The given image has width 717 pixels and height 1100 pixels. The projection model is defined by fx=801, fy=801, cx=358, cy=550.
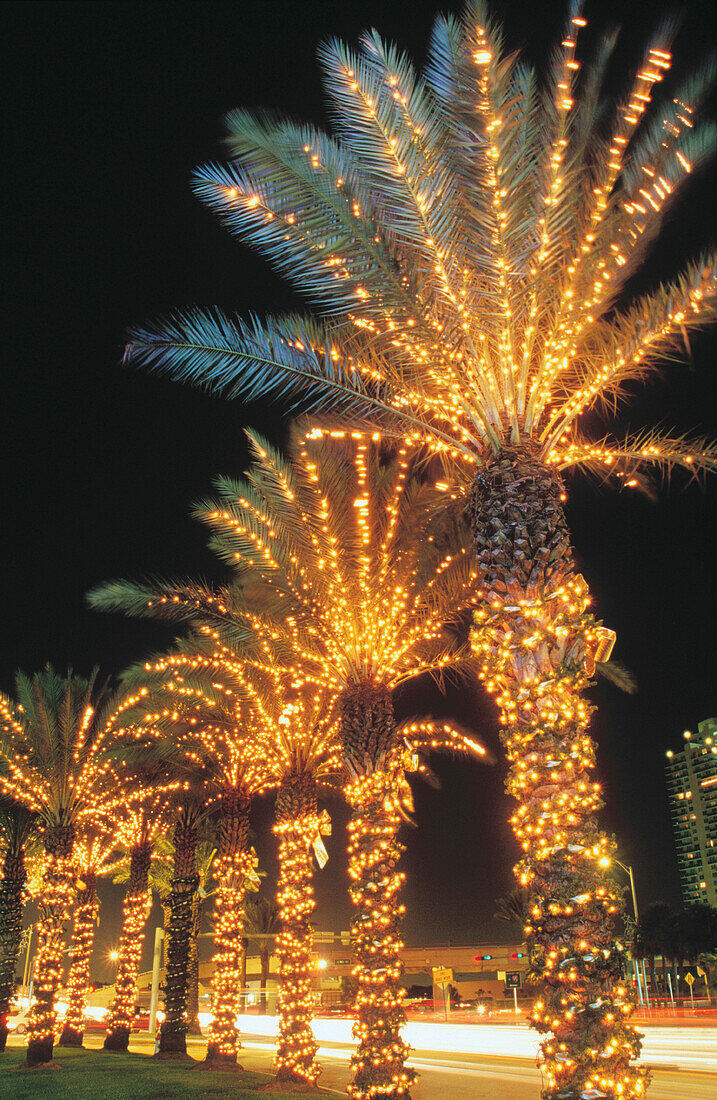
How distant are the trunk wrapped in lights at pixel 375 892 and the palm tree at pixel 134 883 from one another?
9.81 metres

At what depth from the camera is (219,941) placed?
1845 cm

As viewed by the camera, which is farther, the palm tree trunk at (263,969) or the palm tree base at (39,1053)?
the palm tree trunk at (263,969)

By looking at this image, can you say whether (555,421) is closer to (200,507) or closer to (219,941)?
(200,507)

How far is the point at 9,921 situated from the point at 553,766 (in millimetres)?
21971

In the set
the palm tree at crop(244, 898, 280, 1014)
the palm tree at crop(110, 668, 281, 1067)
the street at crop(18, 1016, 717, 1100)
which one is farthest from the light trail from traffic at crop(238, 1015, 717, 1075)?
the palm tree at crop(244, 898, 280, 1014)

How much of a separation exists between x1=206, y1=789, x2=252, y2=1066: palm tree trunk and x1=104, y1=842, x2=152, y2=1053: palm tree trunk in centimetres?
615

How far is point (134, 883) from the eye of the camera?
2434 centimetres

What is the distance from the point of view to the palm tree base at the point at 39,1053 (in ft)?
59.3

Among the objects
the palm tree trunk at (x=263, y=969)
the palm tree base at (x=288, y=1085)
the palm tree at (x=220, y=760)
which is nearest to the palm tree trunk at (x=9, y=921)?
the palm tree at (x=220, y=760)

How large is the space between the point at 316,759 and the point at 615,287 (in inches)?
463

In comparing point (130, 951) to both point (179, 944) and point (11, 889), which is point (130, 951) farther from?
point (179, 944)

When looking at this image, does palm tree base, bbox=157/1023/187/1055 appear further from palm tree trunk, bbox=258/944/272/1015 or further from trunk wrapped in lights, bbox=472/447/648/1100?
palm tree trunk, bbox=258/944/272/1015

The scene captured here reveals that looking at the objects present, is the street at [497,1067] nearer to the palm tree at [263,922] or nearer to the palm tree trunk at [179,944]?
the palm tree trunk at [179,944]

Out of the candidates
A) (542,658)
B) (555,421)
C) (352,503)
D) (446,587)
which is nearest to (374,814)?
(446,587)
